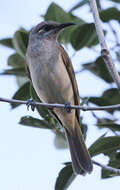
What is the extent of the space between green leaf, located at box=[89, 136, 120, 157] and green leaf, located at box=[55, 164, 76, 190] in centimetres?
31

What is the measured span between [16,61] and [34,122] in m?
1.13

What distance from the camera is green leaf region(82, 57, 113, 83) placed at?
4293 mm

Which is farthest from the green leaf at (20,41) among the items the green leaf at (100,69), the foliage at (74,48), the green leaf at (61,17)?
the green leaf at (100,69)

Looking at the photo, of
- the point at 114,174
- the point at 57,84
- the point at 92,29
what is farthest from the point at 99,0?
the point at 114,174

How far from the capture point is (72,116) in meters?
4.79

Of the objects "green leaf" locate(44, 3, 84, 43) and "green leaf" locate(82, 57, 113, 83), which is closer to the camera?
"green leaf" locate(82, 57, 113, 83)

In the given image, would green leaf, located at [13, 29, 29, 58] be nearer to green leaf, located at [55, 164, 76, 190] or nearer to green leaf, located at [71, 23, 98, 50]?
green leaf, located at [71, 23, 98, 50]

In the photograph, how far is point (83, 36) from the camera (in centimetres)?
427

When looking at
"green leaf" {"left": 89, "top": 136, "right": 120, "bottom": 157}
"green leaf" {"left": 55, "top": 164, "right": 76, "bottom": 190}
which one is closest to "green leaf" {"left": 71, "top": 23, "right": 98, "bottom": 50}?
"green leaf" {"left": 89, "top": 136, "right": 120, "bottom": 157}

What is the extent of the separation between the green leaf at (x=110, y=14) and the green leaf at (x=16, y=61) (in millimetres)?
1127

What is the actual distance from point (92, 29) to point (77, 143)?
1467 mm

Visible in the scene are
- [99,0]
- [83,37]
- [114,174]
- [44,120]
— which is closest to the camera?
[114,174]

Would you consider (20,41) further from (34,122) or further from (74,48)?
(34,122)

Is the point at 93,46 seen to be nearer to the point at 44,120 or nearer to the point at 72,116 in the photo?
the point at 72,116
